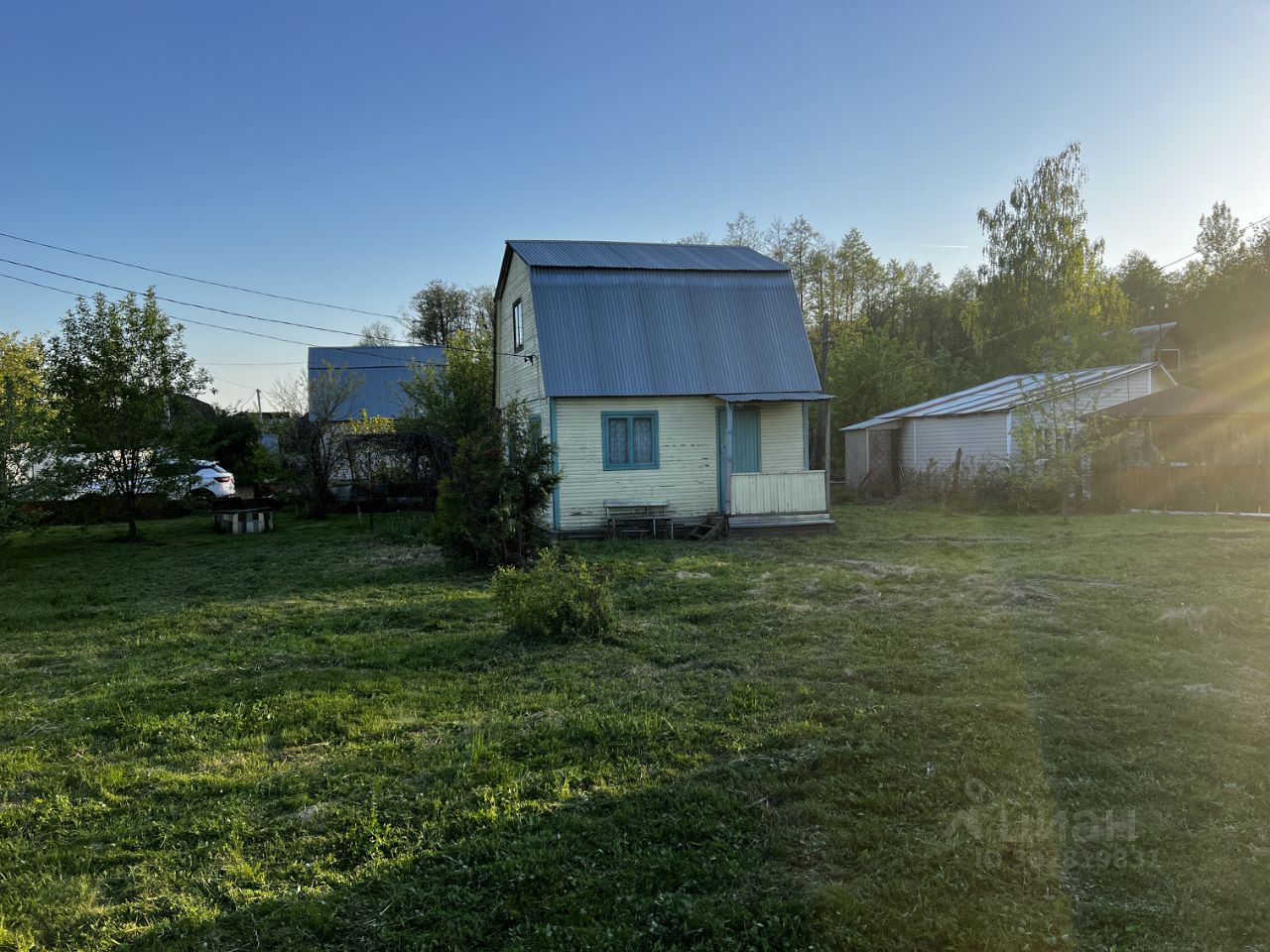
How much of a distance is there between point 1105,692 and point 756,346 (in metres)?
13.1

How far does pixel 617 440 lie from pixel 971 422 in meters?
12.5

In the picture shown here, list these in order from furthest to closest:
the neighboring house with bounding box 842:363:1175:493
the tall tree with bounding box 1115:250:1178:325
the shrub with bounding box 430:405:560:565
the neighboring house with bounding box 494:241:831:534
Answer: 1. the tall tree with bounding box 1115:250:1178:325
2. the neighboring house with bounding box 842:363:1175:493
3. the neighboring house with bounding box 494:241:831:534
4. the shrub with bounding box 430:405:560:565

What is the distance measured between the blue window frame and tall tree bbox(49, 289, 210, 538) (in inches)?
377

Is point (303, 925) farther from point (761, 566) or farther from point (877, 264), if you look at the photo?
point (877, 264)

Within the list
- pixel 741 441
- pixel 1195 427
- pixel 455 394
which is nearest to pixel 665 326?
pixel 741 441

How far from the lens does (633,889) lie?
327cm

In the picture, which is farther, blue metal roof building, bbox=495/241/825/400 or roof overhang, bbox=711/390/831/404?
blue metal roof building, bbox=495/241/825/400

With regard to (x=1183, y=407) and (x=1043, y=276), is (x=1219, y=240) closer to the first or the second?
(x=1043, y=276)

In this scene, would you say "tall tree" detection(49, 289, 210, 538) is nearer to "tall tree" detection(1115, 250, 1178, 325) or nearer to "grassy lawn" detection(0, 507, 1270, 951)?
"grassy lawn" detection(0, 507, 1270, 951)

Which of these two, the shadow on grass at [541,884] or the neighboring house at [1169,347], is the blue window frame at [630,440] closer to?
the shadow on grass at [541,884]

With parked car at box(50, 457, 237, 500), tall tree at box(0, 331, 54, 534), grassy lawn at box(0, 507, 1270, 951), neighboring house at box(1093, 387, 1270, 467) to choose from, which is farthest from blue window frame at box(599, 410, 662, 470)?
neighboring house at box(1093, 387, 1270, 467)

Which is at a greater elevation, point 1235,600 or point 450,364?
point 450,364

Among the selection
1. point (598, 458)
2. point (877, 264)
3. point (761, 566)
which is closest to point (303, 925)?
point (761, 566)

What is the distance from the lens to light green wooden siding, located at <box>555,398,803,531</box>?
→ 55.1ft
